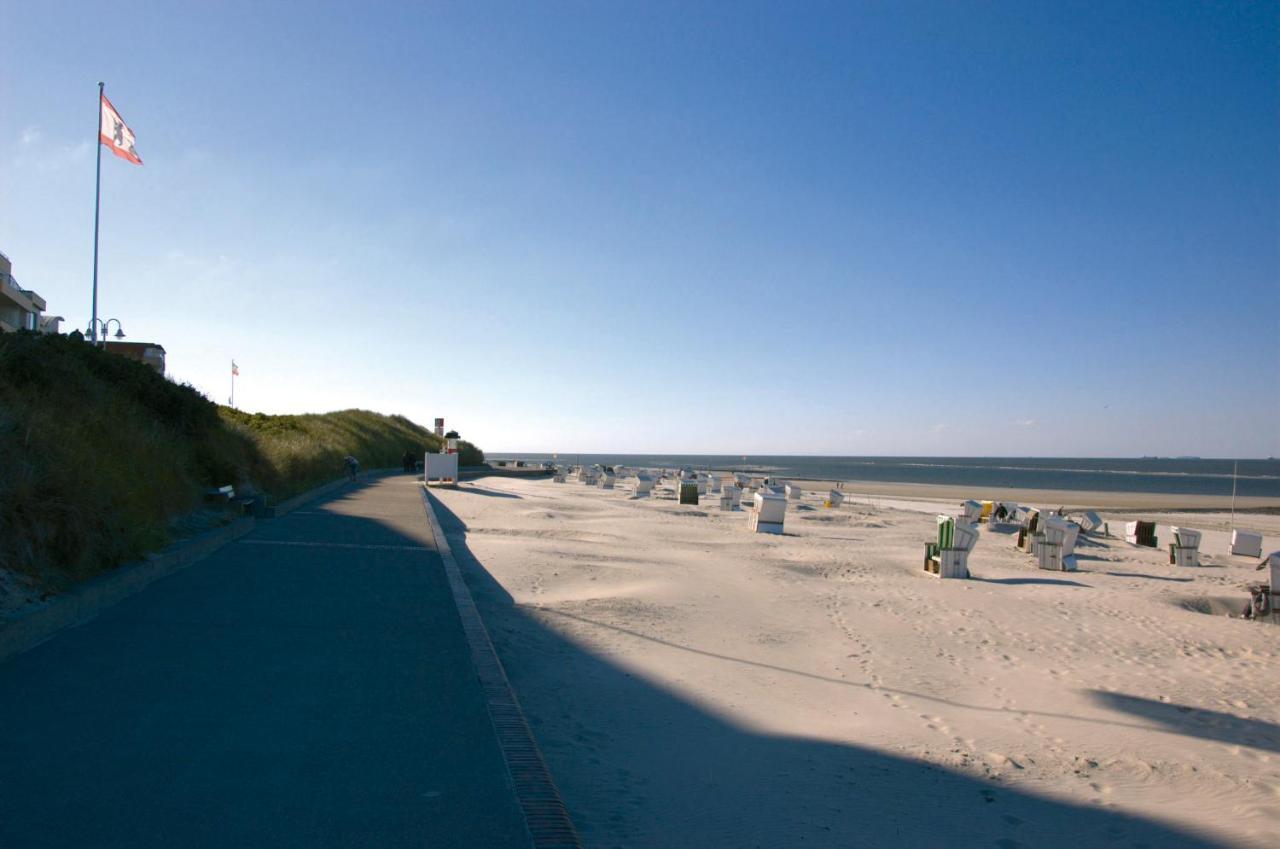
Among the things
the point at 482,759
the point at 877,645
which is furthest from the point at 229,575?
the point at 877,645

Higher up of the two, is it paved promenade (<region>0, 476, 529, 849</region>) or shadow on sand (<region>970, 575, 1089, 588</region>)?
paved promenade (<region>0, 476, 529, 849</region>)

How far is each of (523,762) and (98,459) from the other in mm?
7365

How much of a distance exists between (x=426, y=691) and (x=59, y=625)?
3013 mm

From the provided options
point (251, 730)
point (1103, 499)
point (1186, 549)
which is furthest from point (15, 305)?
point (1103, 499)

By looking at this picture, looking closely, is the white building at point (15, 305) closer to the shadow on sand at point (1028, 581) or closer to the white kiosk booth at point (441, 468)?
the white kiosk booth at point (441, 468)

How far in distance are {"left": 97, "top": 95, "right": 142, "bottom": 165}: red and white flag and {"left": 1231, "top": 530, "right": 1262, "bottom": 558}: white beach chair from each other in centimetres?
2725

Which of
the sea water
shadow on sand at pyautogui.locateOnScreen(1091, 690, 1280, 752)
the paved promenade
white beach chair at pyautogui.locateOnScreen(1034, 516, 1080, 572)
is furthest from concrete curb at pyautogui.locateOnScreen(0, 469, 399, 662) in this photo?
the sea water

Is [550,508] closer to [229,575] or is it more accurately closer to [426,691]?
[229,575]

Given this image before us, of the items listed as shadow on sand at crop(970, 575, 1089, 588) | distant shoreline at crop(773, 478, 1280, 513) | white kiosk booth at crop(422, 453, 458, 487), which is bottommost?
distant shoreline at crop(773, 478, 1280, 513)

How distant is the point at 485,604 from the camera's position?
910 cm

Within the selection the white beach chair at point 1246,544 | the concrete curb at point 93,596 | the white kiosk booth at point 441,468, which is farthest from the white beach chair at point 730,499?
the concrete curb at point 93,596

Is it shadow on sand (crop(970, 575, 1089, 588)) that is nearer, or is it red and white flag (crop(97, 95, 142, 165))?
shadow on sand (crop(970, 575, 1089, 588))

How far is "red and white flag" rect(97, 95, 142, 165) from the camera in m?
18.4

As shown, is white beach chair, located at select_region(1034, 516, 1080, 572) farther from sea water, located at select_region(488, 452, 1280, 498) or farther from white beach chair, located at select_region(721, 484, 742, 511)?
sea water, located at select_region(488, 452, 1280, 498)
